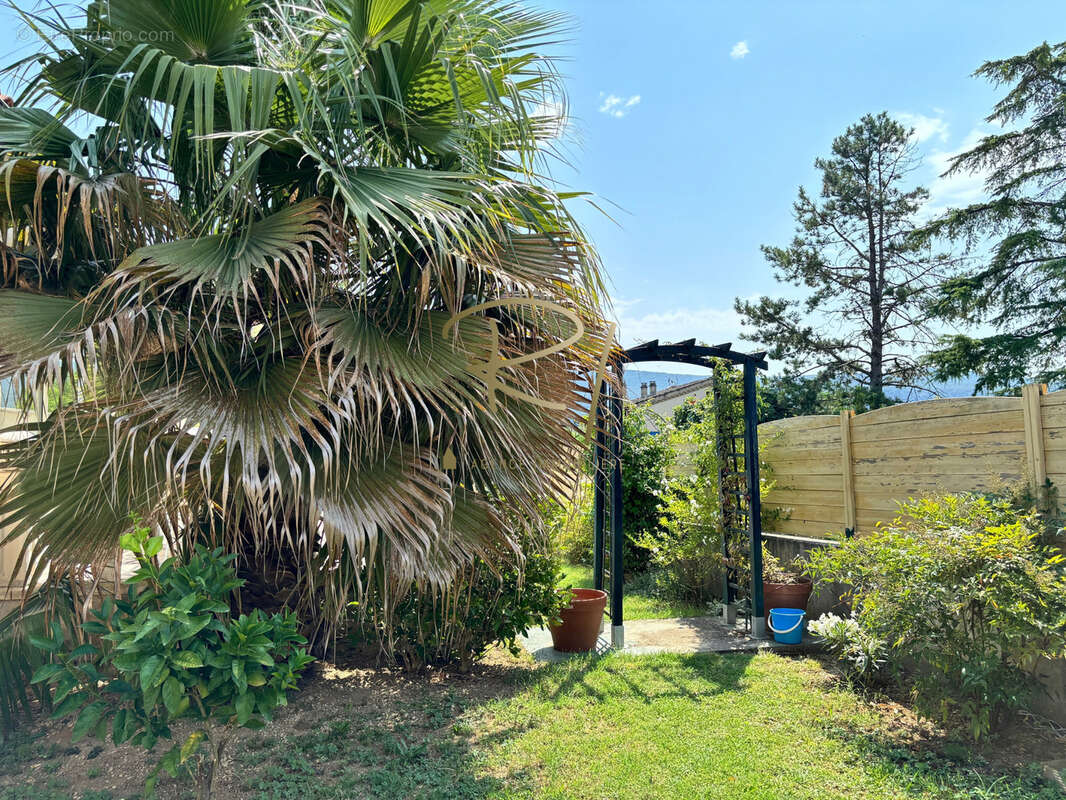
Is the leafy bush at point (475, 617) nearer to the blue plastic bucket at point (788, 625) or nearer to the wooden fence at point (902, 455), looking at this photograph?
the blue plastic bucket at point (788, 625)

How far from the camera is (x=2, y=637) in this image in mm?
3016

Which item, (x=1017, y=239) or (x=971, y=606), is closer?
(x=971, y=606)

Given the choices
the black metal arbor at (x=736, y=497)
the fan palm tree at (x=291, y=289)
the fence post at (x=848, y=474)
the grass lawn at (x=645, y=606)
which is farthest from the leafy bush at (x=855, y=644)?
the fan palm tree at (x=291, y=289)

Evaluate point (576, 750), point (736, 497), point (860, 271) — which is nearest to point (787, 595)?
point (736, 497)

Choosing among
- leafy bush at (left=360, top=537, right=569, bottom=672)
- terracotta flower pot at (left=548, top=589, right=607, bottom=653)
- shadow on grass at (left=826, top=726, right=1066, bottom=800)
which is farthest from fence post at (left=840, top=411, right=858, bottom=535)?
leafy bush at (left=360, top=537, right=569, bottom=672)

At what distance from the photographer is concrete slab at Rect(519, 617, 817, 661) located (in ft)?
16.6

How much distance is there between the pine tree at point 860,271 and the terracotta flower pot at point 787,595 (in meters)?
12.5

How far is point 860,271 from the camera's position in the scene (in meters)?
17.7

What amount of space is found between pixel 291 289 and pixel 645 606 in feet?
17.0

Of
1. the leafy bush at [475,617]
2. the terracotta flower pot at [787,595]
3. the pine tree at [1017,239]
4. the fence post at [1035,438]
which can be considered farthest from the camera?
the pine tree at [1017,239]

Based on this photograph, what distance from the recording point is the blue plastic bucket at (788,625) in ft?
16.8

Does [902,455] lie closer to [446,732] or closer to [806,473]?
[806,473]

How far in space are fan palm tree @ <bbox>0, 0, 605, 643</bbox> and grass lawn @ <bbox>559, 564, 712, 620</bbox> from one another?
311 cm

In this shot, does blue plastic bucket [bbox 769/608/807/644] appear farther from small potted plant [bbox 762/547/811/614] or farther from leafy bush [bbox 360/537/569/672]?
leafy bush [bbox 360/537/569/672]
